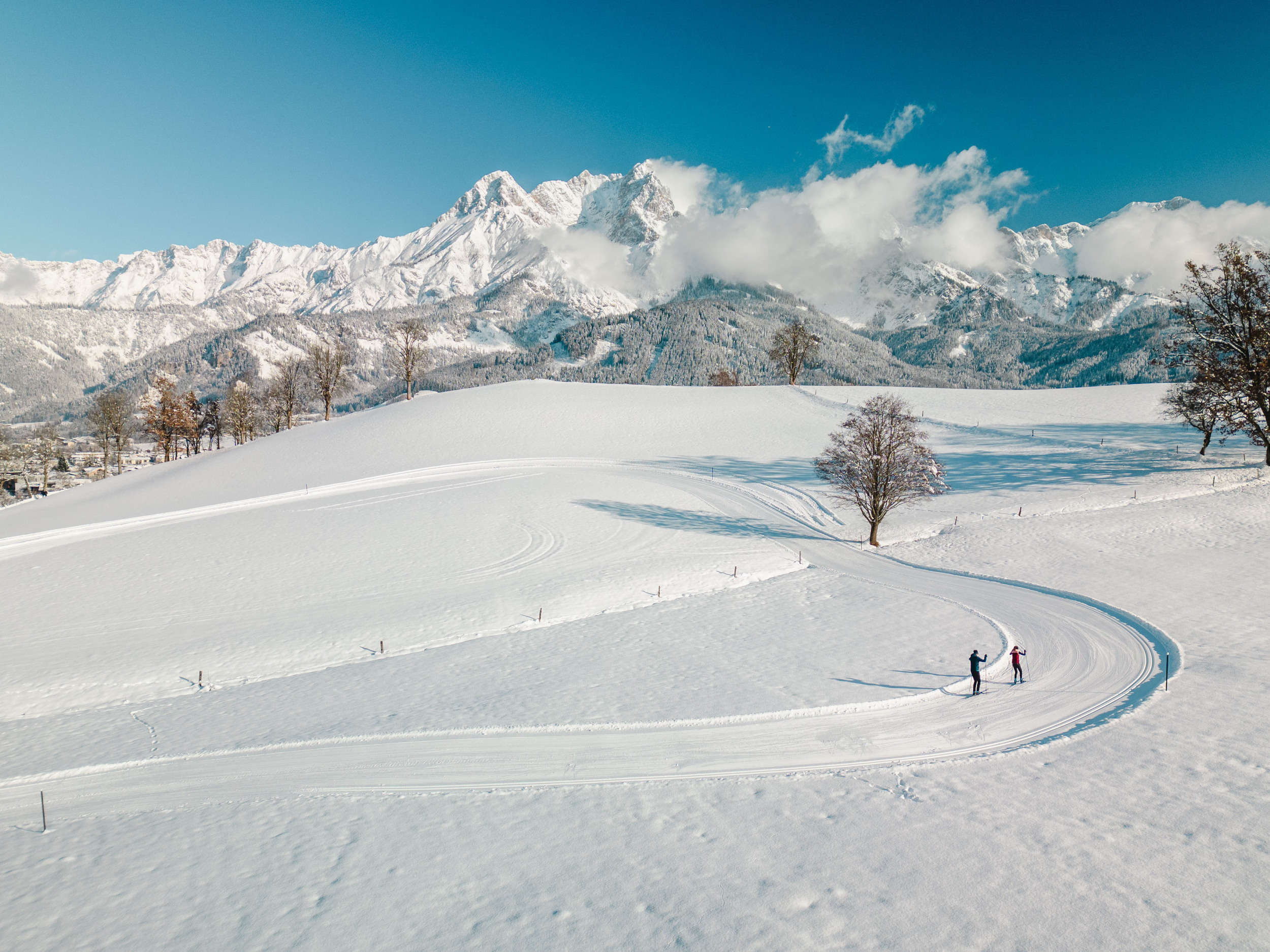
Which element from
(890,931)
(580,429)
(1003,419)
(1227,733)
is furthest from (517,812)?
(1003,419)

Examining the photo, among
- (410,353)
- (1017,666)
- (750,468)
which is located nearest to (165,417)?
(410,353)

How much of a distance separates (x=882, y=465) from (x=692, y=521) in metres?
13.2

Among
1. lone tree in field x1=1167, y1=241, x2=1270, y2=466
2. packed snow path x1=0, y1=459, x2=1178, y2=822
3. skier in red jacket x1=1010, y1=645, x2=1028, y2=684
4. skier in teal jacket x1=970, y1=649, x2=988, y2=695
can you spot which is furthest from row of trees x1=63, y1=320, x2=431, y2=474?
lone tree in field x1=1167, y1=241, x2=1270, y2=466

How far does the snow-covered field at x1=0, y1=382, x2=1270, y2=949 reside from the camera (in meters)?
9.67

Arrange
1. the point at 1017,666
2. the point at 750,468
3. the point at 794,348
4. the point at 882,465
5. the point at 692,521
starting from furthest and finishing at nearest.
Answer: the point at 794,348
the point at 750,468
the point at 692,521
the point at 882,465
the point at 1017,666

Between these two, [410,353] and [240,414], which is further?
[240,414]

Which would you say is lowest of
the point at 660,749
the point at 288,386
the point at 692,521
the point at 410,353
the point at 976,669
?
the point at 660,749

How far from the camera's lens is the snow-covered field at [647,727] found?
9672mm

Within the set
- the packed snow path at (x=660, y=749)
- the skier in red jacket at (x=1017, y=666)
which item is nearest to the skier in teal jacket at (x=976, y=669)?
the packed snow path at (x=660, y=749)

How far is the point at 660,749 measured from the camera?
15328mm

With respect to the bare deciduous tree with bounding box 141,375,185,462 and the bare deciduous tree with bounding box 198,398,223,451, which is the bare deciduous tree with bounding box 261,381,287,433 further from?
the bare deciduous tree with bounding box 141,375,185,462

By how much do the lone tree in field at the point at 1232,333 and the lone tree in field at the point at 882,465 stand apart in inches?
737

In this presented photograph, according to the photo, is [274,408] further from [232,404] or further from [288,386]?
[288,386]

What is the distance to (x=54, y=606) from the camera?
99.8ft
